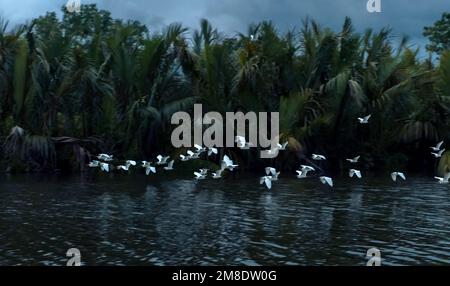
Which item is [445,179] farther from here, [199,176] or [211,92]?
[211,92]

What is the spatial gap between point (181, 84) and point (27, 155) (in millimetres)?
8230

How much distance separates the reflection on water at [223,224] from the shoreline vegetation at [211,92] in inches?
334

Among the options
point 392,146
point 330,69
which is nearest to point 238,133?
point 330,69

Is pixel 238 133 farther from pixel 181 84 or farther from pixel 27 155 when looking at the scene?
pixel 27 155

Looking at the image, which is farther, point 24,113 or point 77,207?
point 24,113

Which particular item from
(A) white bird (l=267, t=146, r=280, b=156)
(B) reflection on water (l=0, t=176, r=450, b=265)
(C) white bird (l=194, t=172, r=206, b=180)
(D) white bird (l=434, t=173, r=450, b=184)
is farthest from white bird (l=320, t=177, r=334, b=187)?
(A) white bird (l=267, t=146, r=280, b=156)

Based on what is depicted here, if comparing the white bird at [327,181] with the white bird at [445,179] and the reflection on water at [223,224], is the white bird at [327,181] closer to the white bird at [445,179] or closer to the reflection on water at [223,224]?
the reflection on water at [223,224]

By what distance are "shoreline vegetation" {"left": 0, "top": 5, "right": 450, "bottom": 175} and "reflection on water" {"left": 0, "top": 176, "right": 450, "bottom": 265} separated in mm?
8494

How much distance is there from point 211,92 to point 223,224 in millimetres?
18926

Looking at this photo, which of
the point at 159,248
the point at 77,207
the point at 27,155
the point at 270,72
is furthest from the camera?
the point at 270,72

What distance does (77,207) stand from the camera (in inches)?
822

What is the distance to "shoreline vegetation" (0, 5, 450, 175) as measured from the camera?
116 feet
